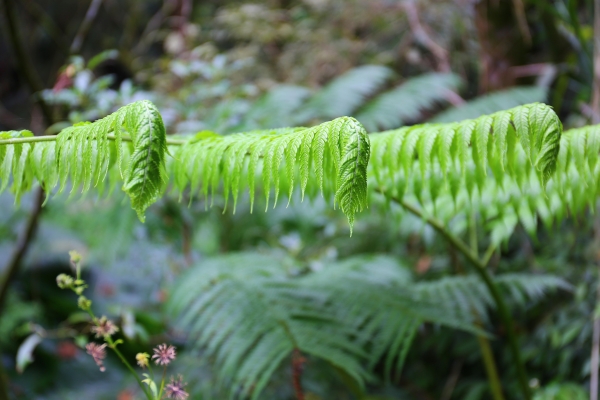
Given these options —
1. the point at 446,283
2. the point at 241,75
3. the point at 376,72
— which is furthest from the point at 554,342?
the point at 241,75

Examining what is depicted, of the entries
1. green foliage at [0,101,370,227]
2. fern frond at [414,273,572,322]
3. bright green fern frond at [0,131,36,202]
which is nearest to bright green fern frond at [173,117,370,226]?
green foliage at [0,101,370,227]

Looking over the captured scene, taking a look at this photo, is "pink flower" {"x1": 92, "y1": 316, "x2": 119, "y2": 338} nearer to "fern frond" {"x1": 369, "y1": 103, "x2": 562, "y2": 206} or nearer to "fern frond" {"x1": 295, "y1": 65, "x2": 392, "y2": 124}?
"fern frond" {"x1": 369, "y1": 103, "x2": 562, "y2": 206}

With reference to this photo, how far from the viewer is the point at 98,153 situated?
65 centimetres

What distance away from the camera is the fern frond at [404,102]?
76.2 inches

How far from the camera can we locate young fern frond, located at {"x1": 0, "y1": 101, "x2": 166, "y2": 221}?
1.84 feet

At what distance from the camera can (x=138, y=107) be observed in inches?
24.0

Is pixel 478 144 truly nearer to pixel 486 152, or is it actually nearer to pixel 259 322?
pixel 486 152

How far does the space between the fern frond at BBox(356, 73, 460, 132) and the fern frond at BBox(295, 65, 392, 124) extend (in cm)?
7

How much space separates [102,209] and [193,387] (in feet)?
3.70

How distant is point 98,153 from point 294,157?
267 millimetres

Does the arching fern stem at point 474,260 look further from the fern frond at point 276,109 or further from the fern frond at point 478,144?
the fern frond at point 276,109

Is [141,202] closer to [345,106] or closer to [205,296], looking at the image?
[205,296]

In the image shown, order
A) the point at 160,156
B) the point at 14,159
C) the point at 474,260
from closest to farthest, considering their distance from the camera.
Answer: the point at 160,156 → the point at 14,159 → the point at 474,260

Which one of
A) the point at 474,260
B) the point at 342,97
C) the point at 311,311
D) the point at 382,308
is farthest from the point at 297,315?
the point at 342,97
